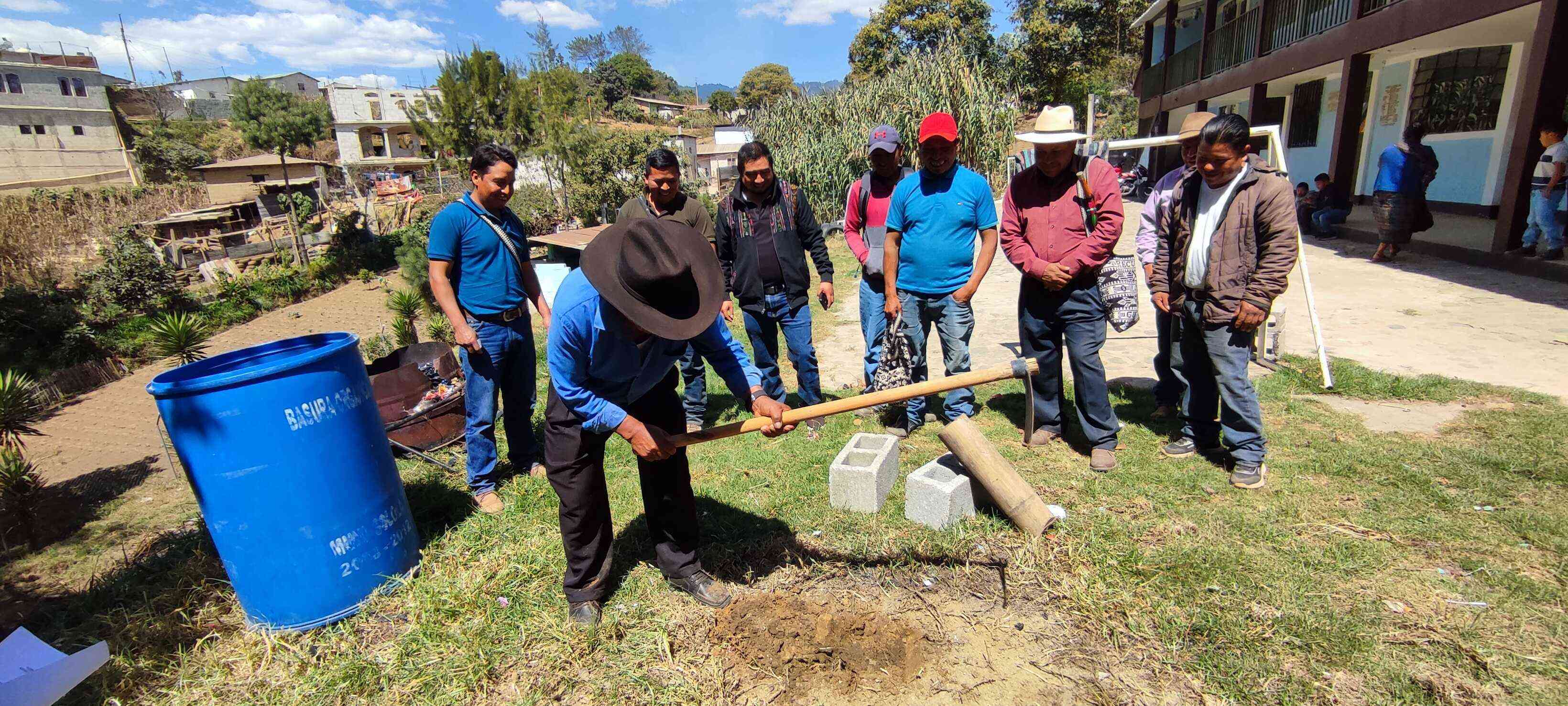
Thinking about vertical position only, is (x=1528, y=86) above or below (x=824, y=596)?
above

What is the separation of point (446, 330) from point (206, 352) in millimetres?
7235

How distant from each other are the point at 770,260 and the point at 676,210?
27.8 inches

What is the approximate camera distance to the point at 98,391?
1054cm

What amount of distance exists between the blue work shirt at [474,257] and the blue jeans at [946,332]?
7.85 feet

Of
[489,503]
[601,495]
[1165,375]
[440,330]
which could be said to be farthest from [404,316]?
[1165,375]

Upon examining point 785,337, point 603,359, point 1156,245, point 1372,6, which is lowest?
point 785,337

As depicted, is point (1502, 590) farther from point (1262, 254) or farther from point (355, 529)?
point (355, 529)

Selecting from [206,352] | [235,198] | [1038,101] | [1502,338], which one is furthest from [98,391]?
[1038,101]

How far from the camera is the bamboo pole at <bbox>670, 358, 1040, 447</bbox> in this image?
276cm

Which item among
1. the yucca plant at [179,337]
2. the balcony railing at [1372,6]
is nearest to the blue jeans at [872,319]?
the yucca plant at [179,337]

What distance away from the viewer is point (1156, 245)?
4.44 meters

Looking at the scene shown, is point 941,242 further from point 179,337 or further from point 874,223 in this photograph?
point 179,337

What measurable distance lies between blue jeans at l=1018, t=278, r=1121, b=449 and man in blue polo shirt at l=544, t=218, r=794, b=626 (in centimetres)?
201

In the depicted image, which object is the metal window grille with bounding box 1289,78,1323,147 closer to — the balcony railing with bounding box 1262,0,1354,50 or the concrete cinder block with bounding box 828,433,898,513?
the balcony railing with bounding box 1262,0,1354,50
